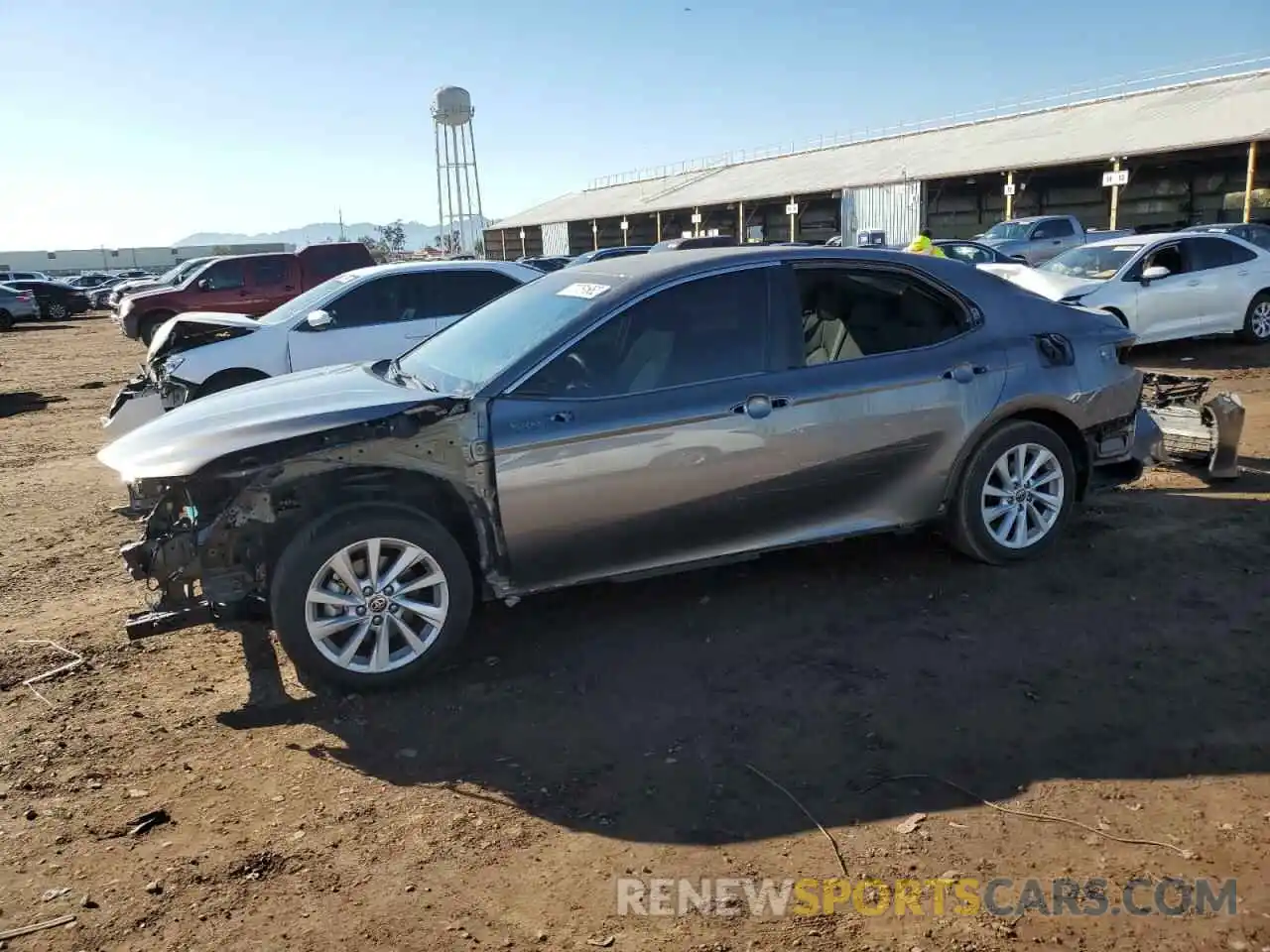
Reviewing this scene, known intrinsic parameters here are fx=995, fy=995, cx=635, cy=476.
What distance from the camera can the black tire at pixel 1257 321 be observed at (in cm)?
1299

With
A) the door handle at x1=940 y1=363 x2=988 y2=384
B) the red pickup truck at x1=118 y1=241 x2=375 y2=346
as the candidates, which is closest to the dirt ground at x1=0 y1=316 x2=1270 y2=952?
the door handle at x1=940 y1=363 x2=988 y2=384

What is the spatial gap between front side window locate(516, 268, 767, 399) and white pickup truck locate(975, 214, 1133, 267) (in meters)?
19.9

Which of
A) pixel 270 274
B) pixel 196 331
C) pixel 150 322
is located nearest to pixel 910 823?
pixel 196 331

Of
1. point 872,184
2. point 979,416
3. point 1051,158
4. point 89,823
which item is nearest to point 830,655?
point 979,416

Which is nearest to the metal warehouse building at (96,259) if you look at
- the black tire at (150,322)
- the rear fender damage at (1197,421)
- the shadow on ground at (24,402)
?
the black tire at (150,322)

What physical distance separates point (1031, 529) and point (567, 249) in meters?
58.2

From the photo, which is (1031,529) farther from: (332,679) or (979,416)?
(332,679)

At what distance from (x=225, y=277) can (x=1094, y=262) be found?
14216 mm

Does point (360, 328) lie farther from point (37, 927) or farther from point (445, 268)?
point (37, 927)

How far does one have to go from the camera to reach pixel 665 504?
14.7 feet

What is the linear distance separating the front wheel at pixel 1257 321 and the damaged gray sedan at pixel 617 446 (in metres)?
9.24

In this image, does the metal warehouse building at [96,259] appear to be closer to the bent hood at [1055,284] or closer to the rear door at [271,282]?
the rear door at [271,282]

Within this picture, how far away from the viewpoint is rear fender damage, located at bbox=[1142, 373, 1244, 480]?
265 inches

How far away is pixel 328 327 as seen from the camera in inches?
372
